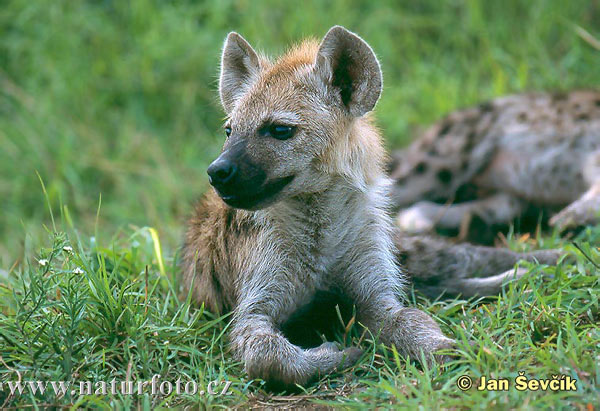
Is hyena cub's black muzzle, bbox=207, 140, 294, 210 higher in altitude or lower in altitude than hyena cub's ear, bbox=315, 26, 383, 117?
lower

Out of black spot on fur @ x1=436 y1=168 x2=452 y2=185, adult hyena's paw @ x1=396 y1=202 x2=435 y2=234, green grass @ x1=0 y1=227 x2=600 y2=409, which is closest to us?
green grass @ x1=0 y1=227 x2=600 y2=409

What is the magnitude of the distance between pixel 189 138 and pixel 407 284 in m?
2.86

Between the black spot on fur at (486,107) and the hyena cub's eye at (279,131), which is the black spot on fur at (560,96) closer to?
the black spot on fur at (486,107)

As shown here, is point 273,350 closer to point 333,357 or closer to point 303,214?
point 333,357

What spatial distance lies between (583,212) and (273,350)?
2.11m

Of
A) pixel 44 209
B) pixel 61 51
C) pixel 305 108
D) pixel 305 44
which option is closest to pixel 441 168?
pixel 305 44

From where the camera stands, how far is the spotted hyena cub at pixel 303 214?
2.56 meters

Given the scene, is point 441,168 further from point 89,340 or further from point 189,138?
point 89,340

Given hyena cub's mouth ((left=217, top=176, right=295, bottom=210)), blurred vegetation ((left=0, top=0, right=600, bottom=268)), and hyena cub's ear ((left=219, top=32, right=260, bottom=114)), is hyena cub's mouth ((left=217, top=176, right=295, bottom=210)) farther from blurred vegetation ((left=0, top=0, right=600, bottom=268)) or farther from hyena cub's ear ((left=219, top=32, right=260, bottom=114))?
blurred vegetation ((left=0, top=0, right=600, bottom=268))

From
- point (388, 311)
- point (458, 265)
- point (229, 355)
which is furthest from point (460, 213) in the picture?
point (229, 355)

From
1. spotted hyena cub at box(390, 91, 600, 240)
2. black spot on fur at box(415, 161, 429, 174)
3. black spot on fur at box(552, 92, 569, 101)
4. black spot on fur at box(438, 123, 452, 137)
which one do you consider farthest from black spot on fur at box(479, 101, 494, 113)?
black spot on fur at box(415, 161, 429, 174)

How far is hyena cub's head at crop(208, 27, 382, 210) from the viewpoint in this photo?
2566mm

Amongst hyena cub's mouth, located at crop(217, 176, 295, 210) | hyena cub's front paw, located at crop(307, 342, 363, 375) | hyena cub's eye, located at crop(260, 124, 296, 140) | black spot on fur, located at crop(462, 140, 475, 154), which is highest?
hyena cub's eye, located at crop(260, 124, 296, 140)

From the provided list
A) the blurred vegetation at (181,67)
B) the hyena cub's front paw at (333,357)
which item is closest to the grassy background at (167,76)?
the blurred vegetation at (181,67)
